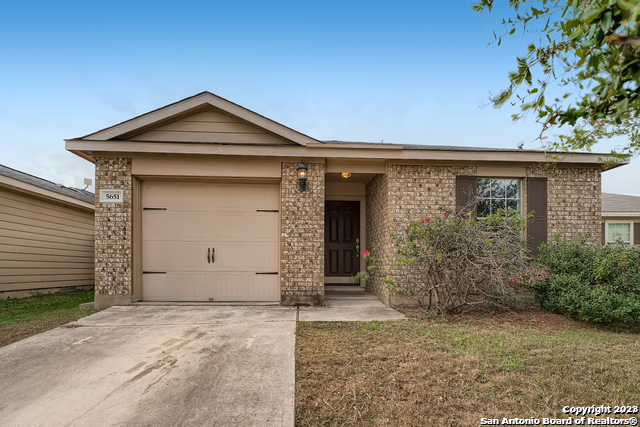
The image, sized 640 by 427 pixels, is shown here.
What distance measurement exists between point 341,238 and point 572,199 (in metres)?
4.84

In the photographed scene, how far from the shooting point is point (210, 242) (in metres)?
5.98

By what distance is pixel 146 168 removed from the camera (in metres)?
5.68

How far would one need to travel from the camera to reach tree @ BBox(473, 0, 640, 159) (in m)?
1.29

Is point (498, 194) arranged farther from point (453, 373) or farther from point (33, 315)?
point (33, 315)

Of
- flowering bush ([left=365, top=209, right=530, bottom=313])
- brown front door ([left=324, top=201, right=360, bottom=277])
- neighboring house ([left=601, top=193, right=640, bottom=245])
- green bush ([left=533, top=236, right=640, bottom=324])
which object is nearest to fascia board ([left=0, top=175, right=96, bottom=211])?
brown front door ([left=324, top=201, right=360, bottom=277])

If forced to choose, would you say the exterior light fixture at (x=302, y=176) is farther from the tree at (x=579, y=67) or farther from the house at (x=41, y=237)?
the house at (x=41, y=237)

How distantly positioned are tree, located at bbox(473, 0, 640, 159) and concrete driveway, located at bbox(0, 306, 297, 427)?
102 inches

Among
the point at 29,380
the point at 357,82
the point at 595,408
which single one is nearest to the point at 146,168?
the point at 29,380

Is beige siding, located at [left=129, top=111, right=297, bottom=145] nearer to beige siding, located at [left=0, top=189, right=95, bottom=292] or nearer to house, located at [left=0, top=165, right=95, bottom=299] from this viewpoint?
house, located at [left=0, top=165, right=95, bottom=299]

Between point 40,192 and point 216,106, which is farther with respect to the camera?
point 40,192

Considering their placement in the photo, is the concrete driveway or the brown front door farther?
the brown front door

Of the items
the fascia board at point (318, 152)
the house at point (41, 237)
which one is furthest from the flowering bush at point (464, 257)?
the house at point (41, 237)

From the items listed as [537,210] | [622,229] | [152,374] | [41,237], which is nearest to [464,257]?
[537,210]

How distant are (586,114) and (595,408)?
208 cm
